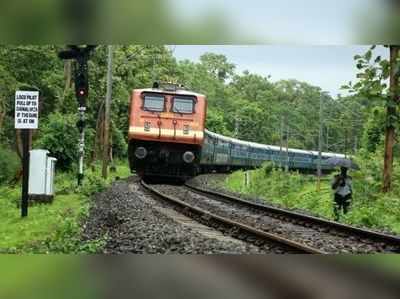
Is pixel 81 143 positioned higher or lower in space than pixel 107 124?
lower

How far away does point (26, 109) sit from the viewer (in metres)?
5.13

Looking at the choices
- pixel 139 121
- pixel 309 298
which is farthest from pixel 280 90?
pixel 309 298

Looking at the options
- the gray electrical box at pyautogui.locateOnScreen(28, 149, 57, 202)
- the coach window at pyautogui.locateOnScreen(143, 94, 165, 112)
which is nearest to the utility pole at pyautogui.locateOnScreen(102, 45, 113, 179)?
the coach window at pyautogui.locateOnScreen(143, 94, 165, 112)

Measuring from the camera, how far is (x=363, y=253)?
522 centimetres

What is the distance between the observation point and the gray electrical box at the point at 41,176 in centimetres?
529

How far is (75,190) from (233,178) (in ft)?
8.25

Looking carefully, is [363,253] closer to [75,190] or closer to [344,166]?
[344,166]

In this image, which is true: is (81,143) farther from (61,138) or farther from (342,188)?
(342,188)

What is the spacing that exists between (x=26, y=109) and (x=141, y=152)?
4.23 feet

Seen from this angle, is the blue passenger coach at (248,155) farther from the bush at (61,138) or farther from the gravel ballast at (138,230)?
the bush at (61,138)

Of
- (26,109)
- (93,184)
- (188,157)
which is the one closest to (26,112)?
(26,109)

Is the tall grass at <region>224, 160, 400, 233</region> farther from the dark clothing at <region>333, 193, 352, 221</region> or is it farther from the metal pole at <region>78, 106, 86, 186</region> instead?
the metal pole at <region>78, 106, 86, 186</region>

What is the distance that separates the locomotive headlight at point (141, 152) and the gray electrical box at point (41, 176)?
2.85 ft

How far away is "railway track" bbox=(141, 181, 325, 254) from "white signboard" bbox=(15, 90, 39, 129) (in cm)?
153
